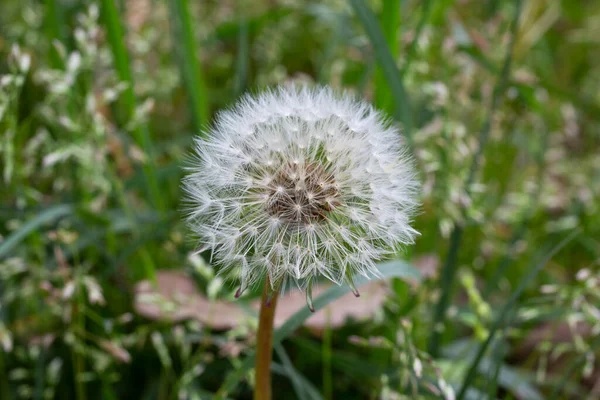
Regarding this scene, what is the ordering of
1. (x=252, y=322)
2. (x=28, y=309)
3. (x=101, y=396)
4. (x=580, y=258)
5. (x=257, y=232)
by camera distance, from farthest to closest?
(x=580, y=258), (x=28, y=309), (x=101, y=396), (x=252, y=322), (x=257, y=232)

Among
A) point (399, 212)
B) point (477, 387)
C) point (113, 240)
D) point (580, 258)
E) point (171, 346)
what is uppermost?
point (113, 240)

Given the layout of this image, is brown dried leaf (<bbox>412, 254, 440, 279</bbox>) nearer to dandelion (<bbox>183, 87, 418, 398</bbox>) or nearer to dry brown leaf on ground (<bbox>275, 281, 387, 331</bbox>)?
dry brown leaf on ground (<bbox>275, 281, 387, 331</bbox>)

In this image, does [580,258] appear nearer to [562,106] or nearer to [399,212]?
[562,106]

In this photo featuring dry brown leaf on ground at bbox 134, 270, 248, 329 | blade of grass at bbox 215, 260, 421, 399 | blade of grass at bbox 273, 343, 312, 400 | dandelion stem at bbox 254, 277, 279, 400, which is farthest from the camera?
dry brown leaf on ground at bbox 134, 270, 248, 329

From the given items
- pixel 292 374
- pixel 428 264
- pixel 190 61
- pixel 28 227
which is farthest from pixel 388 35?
pixel 28 227

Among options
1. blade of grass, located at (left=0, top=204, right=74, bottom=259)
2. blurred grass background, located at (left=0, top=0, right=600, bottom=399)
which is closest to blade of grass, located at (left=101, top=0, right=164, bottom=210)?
blurred grass background, located at (left=0, top=0, right=600, bottom=399)

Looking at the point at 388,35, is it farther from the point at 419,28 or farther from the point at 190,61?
the point at 190,61

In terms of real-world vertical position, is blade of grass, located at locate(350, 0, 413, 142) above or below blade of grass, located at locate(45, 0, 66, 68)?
below

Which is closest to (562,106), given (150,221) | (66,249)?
(150,221)
